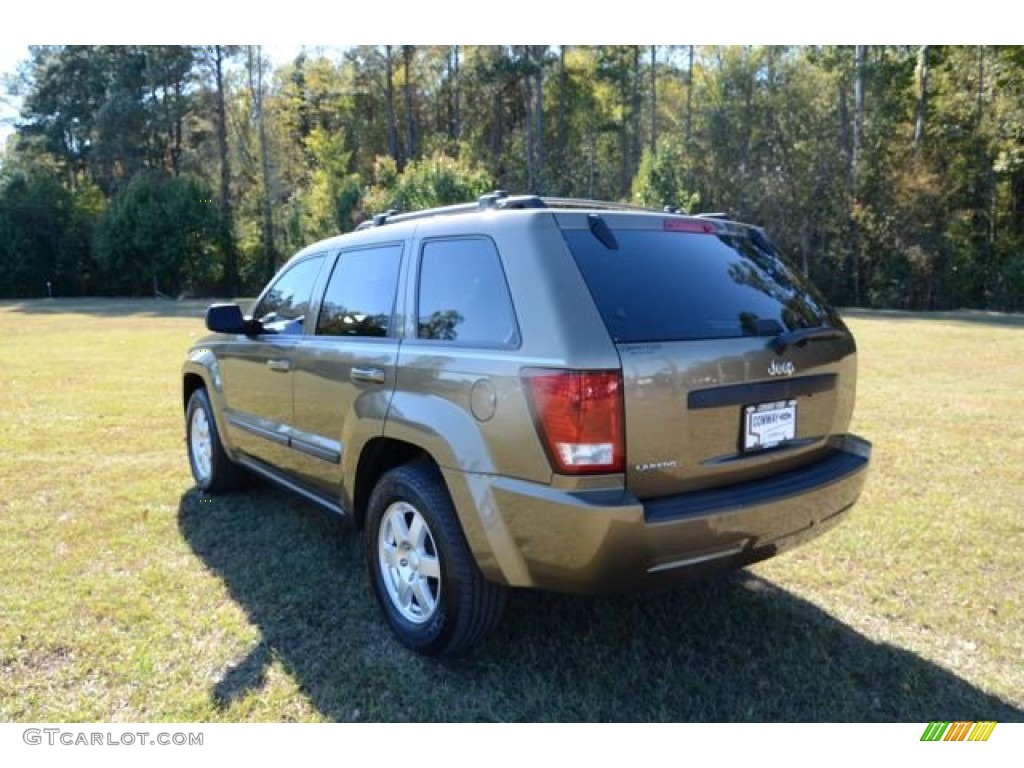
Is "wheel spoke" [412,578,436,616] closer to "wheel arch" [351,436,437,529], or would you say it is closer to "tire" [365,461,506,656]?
"tire" [365,461,506,656]

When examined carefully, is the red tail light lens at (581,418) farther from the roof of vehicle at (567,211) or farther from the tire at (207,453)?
the tire at (207,453)

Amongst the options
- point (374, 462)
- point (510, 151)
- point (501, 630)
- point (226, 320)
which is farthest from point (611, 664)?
point (510, 151)

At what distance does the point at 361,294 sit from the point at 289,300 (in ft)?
3.24

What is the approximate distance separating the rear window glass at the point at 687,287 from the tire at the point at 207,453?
347 cm

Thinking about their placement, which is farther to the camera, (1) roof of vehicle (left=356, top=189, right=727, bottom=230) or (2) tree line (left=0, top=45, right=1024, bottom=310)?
(2) tree line (left=0, top=45, right=1024, bottom=310)

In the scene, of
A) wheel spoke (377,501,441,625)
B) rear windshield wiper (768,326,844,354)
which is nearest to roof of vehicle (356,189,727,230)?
rear windshield wiper (768,326,844,354)

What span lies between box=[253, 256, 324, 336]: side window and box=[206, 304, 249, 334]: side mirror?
128mm

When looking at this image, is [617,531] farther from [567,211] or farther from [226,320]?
[226,320]

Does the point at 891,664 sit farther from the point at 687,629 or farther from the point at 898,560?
the point at 898,560

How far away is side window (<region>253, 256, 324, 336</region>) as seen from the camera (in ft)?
14.0

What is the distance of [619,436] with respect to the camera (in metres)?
2.56

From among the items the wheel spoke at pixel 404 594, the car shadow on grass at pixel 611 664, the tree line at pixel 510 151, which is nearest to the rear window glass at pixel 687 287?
the car shadow on grass at pixel 611 664

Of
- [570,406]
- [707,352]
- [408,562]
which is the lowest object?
[408,562]

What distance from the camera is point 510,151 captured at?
145 feet
